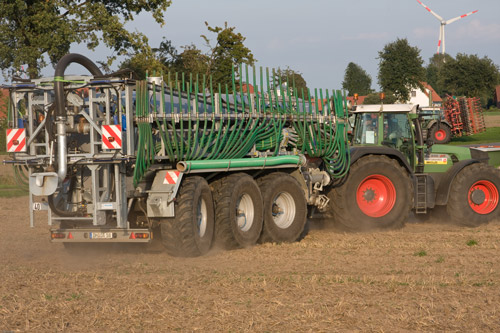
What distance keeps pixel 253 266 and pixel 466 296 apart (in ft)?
10.5

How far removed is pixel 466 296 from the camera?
780cm

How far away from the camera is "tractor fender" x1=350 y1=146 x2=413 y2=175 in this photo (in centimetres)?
1377

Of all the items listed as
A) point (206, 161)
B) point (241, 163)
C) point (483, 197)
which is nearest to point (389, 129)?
point (483, 197)

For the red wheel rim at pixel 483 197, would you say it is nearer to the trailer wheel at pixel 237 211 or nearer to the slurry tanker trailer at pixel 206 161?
the slurry tanker trailer at pixel 206 161

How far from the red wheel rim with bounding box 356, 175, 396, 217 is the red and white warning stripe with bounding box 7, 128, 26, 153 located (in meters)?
6.45

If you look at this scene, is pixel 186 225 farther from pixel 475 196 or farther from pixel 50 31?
pixel 50 31

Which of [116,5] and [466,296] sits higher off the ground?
[116,5]

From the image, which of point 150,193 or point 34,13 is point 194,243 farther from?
point 34,13

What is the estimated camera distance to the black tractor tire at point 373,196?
1378 cm

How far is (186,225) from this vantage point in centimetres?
1038

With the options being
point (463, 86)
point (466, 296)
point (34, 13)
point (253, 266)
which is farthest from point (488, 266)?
point (463, 86)

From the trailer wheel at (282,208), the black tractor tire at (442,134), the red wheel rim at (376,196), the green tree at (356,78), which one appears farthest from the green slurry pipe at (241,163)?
the green tree at (356,78)

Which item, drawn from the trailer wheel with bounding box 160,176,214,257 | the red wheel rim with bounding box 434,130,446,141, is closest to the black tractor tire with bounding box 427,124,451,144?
the red wheel rim with bounding box 434,130,446,141

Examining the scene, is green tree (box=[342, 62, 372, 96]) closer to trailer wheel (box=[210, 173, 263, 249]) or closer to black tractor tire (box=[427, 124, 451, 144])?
black tractor tire (box=[427, 124, 451, 144])
